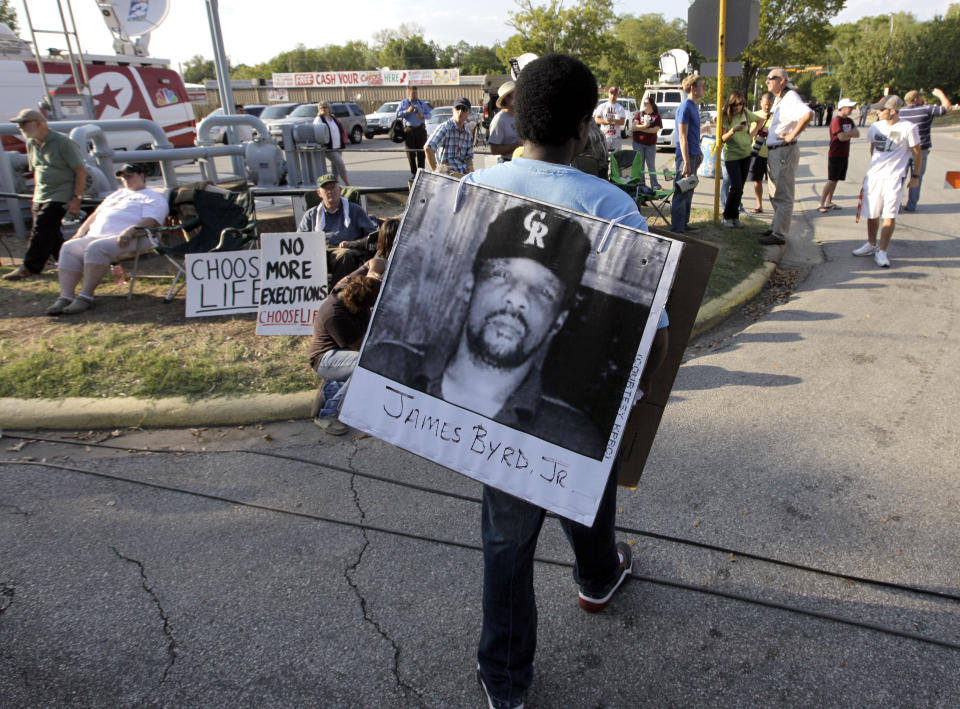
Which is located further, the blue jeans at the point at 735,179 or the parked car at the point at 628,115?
the parked car at the point at 628,115

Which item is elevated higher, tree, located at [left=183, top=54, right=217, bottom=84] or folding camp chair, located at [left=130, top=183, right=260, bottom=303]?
tree, located at [left=183, top=54, right=217, bottom=84]

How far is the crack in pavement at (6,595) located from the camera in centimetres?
258

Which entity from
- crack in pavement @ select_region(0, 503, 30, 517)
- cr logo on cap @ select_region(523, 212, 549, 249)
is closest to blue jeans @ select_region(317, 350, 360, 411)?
crack in pavement @ select_region(0, 503, 30, 517)

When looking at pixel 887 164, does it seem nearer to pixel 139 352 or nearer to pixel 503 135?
pixel 503 135

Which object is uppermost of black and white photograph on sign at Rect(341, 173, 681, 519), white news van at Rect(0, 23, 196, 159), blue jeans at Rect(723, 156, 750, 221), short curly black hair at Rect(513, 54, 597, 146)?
Result: white news van at Rect(0, 23, 196, 159)

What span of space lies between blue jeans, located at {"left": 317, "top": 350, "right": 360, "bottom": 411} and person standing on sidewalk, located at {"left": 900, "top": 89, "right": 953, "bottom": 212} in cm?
738

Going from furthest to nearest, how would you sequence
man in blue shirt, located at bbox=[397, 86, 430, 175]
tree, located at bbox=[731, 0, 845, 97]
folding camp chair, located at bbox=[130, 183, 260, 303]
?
1. tree, located at bbox=[731, 0, 845, 97]
2. man in blue shirt, located at bbox=[397, 86, 430, 175]
3. folding camp chair, located at bbox=[130, 183, 260, 303]

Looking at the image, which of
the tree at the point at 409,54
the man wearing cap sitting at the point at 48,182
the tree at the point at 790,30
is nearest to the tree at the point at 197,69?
the tree at the point at 409,54

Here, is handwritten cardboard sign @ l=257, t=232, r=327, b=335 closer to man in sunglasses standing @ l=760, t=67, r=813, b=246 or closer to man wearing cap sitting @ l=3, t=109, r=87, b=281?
man wearing cap sitting @ l=3, t=109, r=87, b=281

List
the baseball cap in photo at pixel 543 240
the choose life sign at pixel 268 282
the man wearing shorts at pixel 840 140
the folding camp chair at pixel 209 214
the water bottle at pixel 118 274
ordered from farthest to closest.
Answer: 1. the man wearing shorts at pixel 840 140
2. the water bottle at pixel 118 274
3. the folding camp chair at pixel 209 214
4. the choose life sign at pixel 268 282
5. the baseball cap in photo at pixel 543 240

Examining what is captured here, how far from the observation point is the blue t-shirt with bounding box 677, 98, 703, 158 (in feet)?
27.9

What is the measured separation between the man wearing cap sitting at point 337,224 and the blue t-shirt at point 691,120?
4714 millimetres

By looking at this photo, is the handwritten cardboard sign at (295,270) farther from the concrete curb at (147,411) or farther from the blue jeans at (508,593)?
the blue jeans at (508,593)

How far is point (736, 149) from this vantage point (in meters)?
8.90
